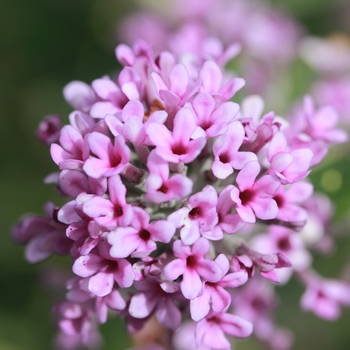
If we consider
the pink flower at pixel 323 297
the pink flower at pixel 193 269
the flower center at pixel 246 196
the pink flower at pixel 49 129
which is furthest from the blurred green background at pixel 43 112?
the pink flower at pixel 193 269

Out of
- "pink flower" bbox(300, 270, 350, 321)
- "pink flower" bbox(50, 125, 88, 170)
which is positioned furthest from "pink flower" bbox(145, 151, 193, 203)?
"pink flower" bbox(300, 270, 350, 321)

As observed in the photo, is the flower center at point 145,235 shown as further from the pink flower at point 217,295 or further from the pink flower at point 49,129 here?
the pink flower at point 49,129

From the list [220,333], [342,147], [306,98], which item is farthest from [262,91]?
[220,333]

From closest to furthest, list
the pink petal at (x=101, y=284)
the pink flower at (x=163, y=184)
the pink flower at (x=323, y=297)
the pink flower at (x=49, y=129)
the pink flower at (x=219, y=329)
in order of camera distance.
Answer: the pink flower at (x=163, y=184) < the pink petal at (x=101, y=284) < the pink flower at (x=219, y=329) < the pink flower at (x=49, y=129) < the pink flower at (x=323, y=297)

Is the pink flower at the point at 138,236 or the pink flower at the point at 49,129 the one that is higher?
the pink flower at the point at 49,129

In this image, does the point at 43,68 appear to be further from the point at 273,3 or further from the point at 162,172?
the point at 162,172

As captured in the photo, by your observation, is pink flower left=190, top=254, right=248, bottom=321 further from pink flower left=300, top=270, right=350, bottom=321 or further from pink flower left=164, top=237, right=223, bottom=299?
pink flower left=300, top=270, right=350, bottom=321

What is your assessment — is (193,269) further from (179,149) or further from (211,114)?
(211,114)
